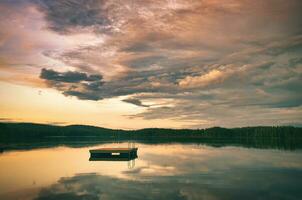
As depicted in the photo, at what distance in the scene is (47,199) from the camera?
23750 millimetres

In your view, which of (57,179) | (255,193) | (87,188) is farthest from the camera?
(57,179)

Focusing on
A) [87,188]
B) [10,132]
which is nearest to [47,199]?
[87,188]

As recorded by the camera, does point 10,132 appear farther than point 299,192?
Yes

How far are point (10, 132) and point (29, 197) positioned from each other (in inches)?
6682

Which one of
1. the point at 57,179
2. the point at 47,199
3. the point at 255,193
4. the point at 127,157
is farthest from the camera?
the point at 127,157

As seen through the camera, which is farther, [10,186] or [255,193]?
[10,186]

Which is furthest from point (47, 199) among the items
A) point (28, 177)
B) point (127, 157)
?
point (127, 157)

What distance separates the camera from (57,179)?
34125 millimetres

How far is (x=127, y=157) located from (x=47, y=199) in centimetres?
3987

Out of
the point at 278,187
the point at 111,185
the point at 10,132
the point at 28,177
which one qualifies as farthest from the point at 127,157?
the point at 10,132

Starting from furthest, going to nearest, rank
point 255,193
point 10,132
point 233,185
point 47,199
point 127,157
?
point 10,132 < point 127,157 < point 233,185 < point 255,193 < point 47,199

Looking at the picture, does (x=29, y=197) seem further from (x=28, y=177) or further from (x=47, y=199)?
→ (x=28, y=177)

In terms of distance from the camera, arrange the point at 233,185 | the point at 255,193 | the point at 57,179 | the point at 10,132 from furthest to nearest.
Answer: the point at 10,132 < the point at 57,179 < the point at 233,185 < the point at 255,193

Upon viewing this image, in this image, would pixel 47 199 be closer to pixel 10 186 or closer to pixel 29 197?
pixel 29 197
